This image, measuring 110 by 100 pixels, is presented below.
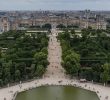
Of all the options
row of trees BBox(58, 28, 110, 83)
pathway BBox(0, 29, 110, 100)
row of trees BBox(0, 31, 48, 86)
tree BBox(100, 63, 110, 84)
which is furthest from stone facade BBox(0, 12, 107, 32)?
tree BBox(100, 63, 110, 84)

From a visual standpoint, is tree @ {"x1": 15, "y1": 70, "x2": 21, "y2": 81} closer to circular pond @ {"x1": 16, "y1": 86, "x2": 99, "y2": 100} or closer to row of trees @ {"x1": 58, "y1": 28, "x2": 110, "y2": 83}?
circular pond @ {"x1": 16, "y1": 86, "x2": 99, "y2": 100}

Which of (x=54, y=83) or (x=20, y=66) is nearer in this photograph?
(x=54, y=83)

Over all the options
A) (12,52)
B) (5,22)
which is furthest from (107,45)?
(5,22)

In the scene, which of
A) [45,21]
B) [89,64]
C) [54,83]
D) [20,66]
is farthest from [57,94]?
[45,21]

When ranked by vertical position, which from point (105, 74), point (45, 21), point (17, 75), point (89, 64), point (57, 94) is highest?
point (105, 74)

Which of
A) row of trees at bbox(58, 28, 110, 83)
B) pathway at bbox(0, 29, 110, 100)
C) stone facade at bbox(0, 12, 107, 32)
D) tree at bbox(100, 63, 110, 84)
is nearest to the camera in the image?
pathway at bbox(0, 29, 110, 100)

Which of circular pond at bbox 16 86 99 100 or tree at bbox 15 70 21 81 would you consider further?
tree at bbox 15 70 21 81

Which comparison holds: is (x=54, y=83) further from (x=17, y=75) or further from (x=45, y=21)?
(x=45, y=21)

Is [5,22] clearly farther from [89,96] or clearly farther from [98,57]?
[89,96]

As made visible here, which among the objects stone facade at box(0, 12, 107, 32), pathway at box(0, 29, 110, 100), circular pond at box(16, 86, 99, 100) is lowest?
stone facade at box(0, 12, 107, 32)
